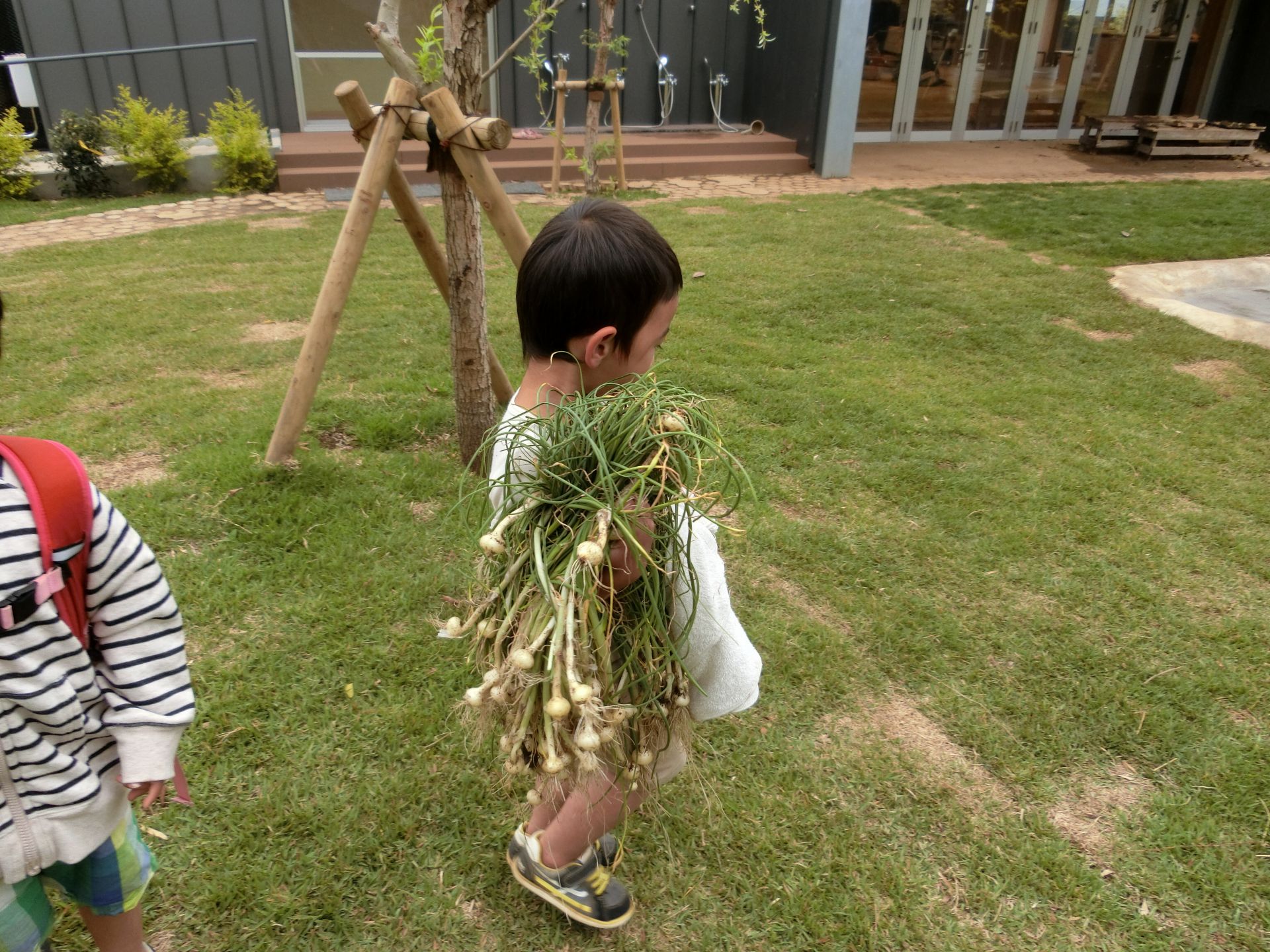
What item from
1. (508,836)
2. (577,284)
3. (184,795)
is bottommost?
(508,836)

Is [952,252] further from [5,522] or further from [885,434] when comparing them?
[5,522]

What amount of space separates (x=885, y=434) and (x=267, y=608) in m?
2.94

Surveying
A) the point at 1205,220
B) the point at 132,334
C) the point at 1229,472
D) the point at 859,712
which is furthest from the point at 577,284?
the point at 1205,220

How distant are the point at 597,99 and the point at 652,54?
164 inches


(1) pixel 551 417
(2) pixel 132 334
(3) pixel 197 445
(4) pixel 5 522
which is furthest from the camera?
(2) pixel 132 334

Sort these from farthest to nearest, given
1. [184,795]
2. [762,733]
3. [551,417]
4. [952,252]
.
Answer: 1. [952,252]
2. [762,733]
3. [184,795]
4. [551,417]

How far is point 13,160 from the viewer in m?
8.89

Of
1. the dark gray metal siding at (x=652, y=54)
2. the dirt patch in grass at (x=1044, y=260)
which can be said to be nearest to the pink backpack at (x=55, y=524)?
the dirt patch in grass at (x=1044, y=260)

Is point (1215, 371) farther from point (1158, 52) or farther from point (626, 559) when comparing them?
point (1158, 52)

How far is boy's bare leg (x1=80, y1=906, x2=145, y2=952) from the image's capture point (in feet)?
4.99

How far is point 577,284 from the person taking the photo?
147 cm

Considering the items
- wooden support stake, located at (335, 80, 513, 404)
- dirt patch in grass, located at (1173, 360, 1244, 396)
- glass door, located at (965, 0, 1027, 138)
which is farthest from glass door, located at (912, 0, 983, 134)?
wooden support stake, located at (335, 80, 513, 404)

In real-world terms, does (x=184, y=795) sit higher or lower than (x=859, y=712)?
higher

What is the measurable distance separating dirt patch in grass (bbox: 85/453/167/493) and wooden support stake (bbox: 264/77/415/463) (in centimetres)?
57
